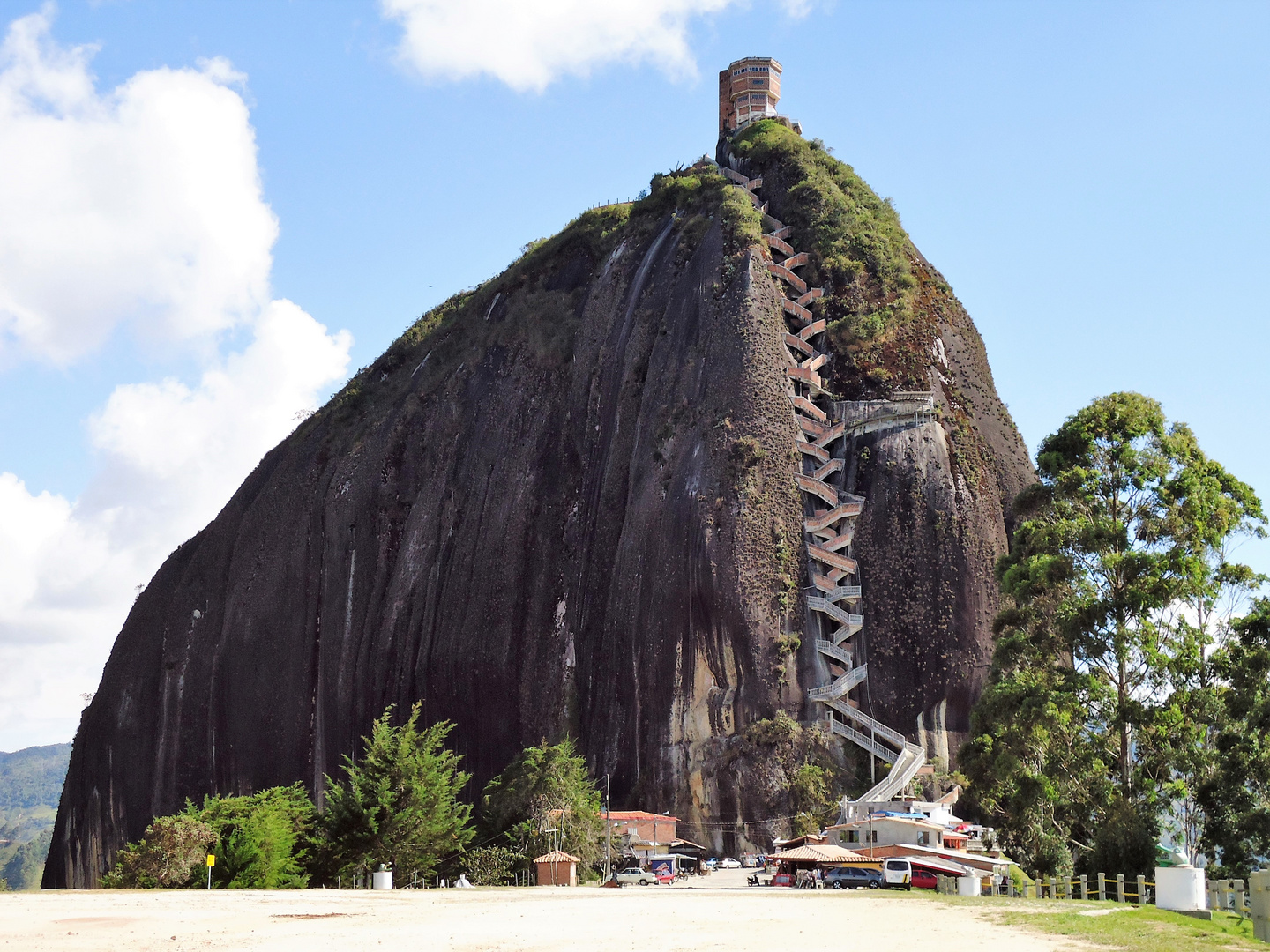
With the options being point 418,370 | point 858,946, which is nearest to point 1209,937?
point 858,946

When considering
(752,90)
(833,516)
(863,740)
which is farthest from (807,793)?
(752,90)

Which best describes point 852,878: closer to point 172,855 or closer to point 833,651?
point 172,855

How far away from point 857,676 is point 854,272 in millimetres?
26010

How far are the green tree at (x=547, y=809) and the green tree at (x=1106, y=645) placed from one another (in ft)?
53.3

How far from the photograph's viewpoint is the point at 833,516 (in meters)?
70.6

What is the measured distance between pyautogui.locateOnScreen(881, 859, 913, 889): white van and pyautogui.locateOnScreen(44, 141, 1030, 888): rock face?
21706 millimetres

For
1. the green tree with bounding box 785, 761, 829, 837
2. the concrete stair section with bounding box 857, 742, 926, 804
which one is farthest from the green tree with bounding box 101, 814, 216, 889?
the concrete stair section with bounding box 857, 742, 926, 804

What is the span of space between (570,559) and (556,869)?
3512 cm

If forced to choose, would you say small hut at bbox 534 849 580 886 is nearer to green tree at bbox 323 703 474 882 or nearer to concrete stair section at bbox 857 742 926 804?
green tree at bbox 323 703 474 882

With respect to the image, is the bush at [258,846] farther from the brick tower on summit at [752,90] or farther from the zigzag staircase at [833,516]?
the brick tower on summit at [752,90]

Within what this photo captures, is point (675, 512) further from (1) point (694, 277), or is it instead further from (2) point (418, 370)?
(2) point (418, 370)

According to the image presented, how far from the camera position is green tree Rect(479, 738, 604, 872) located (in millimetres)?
50719

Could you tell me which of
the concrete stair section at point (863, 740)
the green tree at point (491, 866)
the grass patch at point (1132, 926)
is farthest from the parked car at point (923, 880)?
the concrete stair section at point (863, 740)

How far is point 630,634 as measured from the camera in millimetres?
69812
